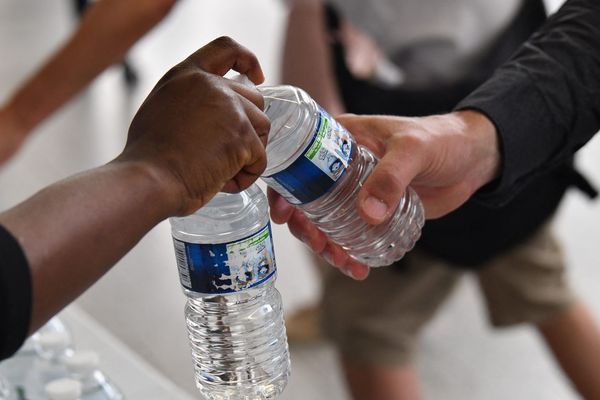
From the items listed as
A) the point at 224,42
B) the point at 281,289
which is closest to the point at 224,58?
the point at 224,42

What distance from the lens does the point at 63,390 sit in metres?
1.27

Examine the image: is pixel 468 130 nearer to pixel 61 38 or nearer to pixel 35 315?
pixel 35 315

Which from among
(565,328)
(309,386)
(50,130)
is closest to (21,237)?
(565,328)

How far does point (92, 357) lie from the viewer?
1.37 meters

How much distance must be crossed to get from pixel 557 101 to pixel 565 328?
80cm

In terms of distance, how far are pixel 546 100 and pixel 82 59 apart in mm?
921

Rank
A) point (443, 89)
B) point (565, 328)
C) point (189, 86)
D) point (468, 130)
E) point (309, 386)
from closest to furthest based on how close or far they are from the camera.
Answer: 1. point (189, 86)
2. point (468, 130)
3. point (443, 89)
4. point (565, 328)
5. point (309, 386)

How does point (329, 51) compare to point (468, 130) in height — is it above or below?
below

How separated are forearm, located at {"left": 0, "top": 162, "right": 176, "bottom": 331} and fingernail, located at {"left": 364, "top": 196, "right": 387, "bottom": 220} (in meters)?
0.30

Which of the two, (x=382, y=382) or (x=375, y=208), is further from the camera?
(x=382, y=382)

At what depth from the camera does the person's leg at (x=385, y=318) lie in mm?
1956

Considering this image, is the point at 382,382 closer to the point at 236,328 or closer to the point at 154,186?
the point at 236,328

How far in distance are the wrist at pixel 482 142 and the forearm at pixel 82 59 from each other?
2.36 feet

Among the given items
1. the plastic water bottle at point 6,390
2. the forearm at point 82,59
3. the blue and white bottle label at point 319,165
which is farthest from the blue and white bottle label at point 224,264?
the forearm at point 82,59
